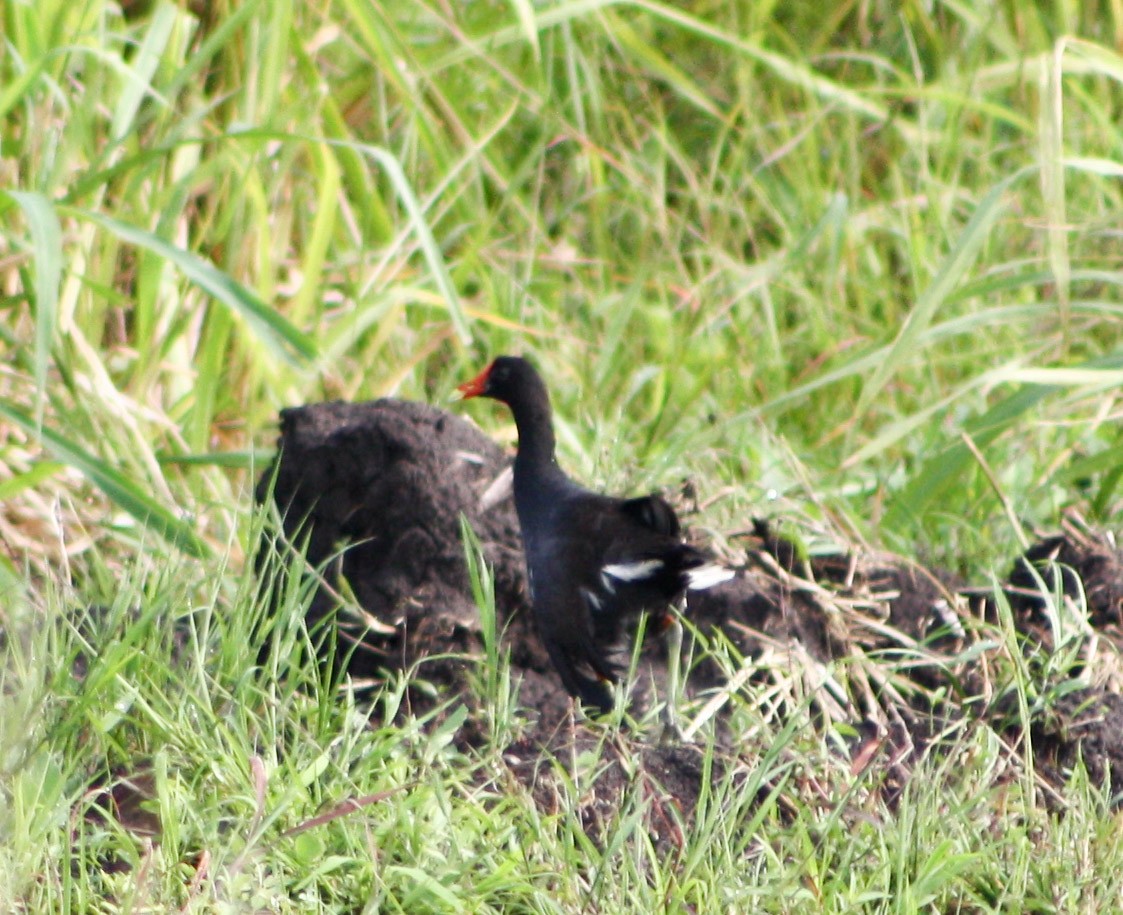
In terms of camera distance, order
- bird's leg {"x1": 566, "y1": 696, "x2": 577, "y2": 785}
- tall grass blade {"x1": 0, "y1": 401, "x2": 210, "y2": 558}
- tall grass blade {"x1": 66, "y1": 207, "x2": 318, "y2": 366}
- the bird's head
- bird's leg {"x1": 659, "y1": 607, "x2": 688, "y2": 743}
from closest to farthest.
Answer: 1. bird's leg {"x1": 566, "y1": 696, "x2": 577, "y2": 785}
2. bird's leg {"x1": 659, "y1": 607, "x2": 688, "y2": 743}
3. tall grass blade {"x1": 0, "y1": 401, "x2": 210, "y2": 558}
4. tall grass blade {"x1": 66, "y1": 207, "x2": 318, "y2": 366}
5. the bird's head

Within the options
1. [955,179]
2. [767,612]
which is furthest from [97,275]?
[955,179]

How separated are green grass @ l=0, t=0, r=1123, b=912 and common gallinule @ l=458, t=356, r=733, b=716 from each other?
0.16 metres

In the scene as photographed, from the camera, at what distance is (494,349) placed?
14.7ft

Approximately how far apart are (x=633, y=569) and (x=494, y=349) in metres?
1.81

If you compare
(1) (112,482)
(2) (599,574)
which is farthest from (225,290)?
(2) (599,574)

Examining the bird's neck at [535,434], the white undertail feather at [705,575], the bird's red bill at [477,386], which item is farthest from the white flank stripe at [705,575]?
the bird's red bill at [477,386]

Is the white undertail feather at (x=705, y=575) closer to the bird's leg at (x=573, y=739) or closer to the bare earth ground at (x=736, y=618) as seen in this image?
the bare earth ground at (x=736, y=618)

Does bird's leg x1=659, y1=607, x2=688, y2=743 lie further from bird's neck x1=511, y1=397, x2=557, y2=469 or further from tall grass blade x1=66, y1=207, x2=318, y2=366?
tall grass blade x1=66, y1=207, x2=318, y2=366

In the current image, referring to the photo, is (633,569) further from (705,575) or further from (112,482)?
(112,482)

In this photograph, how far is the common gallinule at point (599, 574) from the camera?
2.74m

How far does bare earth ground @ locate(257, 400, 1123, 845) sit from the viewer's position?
8.95ft

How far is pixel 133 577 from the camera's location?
2.53 m

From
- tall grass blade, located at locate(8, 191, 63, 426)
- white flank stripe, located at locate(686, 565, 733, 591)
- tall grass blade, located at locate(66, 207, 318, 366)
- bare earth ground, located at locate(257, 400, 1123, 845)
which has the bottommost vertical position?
bare earth ground, located at locate(257, 400, 1123, 845)

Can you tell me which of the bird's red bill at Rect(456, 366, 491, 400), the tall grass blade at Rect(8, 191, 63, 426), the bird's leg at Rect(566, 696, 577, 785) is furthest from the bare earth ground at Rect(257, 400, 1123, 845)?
the tall grass blade at Rect(8, 191, 63, 426)
